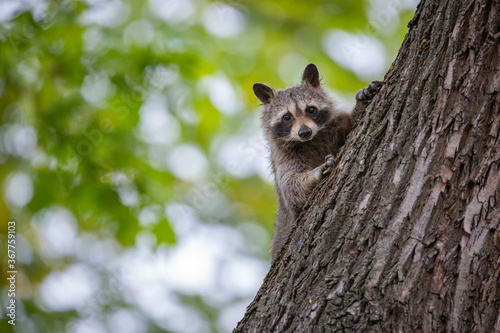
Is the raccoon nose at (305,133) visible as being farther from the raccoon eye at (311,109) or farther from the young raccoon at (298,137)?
the raccoon eye at (311,109)

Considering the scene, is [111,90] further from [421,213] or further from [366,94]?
[421,213]

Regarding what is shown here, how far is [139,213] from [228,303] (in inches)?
188

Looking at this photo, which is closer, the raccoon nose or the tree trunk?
the tree trunk

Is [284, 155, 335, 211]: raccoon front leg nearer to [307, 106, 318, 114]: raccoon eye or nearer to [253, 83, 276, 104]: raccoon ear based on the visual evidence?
[307, 106, 318, 114]: raccoon eye

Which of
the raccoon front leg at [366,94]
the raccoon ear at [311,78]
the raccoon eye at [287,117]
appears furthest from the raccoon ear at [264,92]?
the raccoon front leg at [366,94]

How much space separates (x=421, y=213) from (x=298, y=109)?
3.35 metres

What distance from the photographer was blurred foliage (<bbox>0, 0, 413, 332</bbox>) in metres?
5.68

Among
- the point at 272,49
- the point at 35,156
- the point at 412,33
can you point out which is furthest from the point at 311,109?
the point at 35,156

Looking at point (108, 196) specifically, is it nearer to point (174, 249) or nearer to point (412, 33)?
point (174, 249)

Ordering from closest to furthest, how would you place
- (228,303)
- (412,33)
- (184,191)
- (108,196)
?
(412,33), (108,196), (184,191), (228,303)

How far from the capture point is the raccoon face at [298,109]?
18.3 ft

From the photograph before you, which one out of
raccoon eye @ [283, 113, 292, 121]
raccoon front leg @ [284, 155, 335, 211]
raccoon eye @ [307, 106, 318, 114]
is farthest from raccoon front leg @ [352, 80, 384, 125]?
raccoon eye @ [283, 113, 292, 121]

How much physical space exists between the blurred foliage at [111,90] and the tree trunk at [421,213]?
10.3 feet

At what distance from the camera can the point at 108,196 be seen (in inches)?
226
